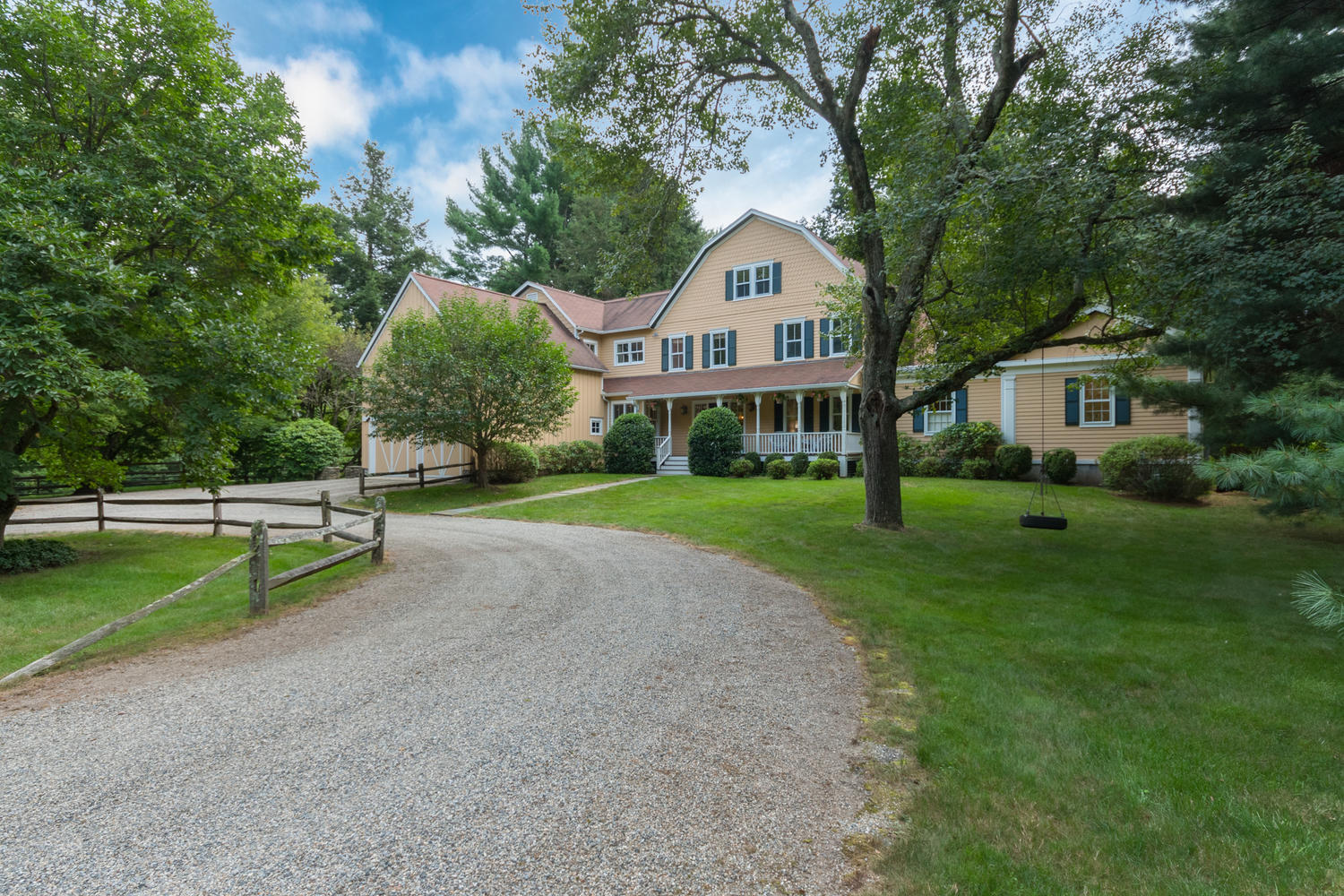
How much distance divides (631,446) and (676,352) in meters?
5.27

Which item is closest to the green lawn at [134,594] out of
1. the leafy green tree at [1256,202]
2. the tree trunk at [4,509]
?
the tree trunk at [4,509]

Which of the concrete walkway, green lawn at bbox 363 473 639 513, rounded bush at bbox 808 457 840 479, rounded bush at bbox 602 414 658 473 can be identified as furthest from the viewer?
rounded bush at bbox 602 414 658 473

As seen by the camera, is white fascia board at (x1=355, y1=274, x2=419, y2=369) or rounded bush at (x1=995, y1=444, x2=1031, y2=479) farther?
white fascia board at (x1=355, y1=274, x2=419, y2=369)

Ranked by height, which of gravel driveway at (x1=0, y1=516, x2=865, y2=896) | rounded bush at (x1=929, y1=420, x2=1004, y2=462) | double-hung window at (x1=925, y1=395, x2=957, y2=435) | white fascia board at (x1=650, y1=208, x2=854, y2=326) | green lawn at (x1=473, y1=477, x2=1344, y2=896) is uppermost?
white fascia board at (x1=650, y1=208, x2=854, y2=326)

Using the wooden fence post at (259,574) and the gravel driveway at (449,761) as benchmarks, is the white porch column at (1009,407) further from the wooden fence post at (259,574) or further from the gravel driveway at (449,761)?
the wooden fence post at (259,574)

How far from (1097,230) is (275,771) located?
1042 centimetres

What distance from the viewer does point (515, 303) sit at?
2691cm

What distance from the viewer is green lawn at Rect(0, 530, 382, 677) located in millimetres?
6031

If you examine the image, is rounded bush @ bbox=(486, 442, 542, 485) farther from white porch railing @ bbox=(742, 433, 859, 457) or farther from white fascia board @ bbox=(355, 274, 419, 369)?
white porch railing @ bbox=(742, 433, 859, 457)

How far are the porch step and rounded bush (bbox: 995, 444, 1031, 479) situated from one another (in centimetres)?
1032

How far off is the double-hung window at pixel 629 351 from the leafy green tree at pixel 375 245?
800 inches

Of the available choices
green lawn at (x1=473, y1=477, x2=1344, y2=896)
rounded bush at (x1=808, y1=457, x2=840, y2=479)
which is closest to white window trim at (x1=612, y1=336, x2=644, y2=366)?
rounded bush at (x1=808, y1=457, x2=840, y2=479)

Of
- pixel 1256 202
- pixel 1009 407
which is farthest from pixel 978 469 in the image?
pixel 1256 202

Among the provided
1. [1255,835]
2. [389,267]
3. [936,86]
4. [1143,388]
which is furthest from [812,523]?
[389,267]
